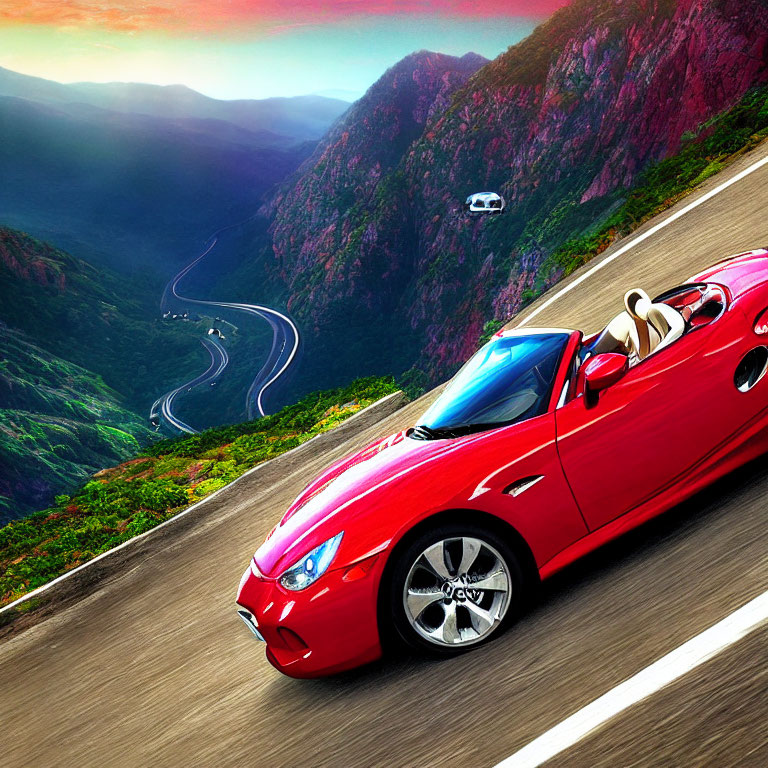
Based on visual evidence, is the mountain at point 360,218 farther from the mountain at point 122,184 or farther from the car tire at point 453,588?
the car tire at point 453,588

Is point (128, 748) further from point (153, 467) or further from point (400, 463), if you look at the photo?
point (153, 467)

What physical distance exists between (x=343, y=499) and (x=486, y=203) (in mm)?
80846

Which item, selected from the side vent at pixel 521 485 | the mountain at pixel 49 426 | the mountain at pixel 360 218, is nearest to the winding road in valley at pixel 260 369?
the mountain at pixel 360 218

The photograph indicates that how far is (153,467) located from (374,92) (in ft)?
443

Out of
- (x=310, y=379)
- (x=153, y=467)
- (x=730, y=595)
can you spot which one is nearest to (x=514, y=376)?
(x=730, y=595)

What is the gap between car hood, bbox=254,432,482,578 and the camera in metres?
3.69

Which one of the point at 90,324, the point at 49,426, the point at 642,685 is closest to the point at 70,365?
the point at 90,324

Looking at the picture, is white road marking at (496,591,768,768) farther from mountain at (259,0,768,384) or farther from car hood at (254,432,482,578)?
mountain at (259,0,768,384)

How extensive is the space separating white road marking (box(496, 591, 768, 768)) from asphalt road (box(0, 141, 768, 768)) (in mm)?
47

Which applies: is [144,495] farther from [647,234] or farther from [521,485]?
[521,485]

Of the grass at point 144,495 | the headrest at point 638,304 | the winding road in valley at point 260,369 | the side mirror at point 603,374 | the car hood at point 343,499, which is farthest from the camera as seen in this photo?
the winding road in valley at point 260,369

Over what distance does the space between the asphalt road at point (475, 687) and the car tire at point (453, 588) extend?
0.56ft

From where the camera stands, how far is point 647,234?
421 inches

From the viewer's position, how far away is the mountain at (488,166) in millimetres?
56219
